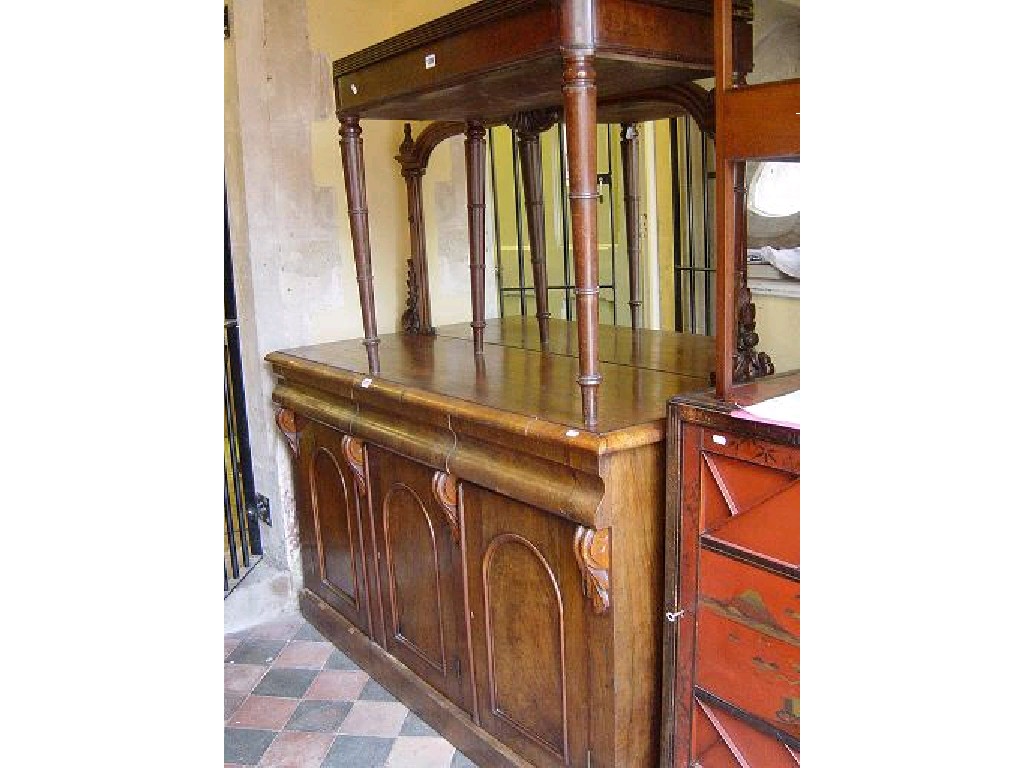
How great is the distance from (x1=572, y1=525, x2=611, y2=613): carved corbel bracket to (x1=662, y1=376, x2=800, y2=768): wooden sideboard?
13cm

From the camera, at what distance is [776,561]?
1.50 metres

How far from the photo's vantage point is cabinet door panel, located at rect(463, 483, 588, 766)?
1950 millimetres

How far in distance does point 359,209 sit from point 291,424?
90 cm

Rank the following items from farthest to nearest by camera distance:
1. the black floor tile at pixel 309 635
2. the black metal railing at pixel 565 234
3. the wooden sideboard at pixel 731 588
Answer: the black metal railing at pixel 565 234
the black floor tile at pixel 309 635
the wooden sideboard at pixel 731 588

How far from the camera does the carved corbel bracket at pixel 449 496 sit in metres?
2.26

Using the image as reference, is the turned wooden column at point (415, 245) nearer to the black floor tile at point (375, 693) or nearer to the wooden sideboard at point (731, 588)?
the black floor tile at point (375, 693)

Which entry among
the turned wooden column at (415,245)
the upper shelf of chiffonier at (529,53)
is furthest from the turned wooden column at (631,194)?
the turned wooden column at (415,245)

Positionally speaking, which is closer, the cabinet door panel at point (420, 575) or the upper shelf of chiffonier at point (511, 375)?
the upper shelf of chiffonier at point (511, 375)

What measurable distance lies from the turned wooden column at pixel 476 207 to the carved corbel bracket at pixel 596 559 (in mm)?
1302

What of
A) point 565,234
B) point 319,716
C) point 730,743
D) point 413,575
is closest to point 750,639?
point 730,743

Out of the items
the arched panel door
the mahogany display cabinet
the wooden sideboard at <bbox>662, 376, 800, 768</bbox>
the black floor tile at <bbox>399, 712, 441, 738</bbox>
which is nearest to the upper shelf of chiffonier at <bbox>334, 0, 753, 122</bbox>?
the mahogany display cabinet
